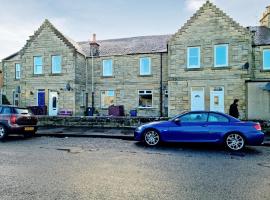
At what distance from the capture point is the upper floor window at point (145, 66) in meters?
26.4

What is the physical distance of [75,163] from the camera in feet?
26.1

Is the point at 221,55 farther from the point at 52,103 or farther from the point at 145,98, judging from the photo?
the point at 52,103

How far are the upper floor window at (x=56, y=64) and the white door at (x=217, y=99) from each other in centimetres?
1421

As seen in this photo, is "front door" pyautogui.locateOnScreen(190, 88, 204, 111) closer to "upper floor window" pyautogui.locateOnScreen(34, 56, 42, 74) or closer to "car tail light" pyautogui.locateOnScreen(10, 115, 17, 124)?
"car tail light" pyautogui.locateOnScreen(10, 115, 17, 124)

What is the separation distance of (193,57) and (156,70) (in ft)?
13.4

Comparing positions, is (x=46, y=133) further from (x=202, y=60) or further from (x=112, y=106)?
(x=202, y=60)

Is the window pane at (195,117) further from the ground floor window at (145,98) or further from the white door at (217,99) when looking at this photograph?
the ground floor window at (145,98)

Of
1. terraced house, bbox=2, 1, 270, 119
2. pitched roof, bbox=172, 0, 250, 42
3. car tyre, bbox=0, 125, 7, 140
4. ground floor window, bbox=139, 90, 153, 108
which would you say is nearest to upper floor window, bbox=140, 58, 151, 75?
terraced house, bbox=2, 1, 270, 119

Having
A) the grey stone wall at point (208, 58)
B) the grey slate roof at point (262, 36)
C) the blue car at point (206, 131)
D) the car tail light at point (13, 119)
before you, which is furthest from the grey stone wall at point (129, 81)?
the blue car at point (206, 131)

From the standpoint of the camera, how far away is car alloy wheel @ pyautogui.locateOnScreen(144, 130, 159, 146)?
11273 mm

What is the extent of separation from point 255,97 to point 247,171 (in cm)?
1505

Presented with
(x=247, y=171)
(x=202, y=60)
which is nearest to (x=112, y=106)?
(x=202, y=60)

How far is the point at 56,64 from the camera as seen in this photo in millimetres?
27281

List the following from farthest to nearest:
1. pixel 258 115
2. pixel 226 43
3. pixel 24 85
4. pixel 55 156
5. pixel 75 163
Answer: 1. pixel 24 85
2. pixel 226 43
3. pixel 258 115
4. pixel 55 156
5. pixel 75 163
